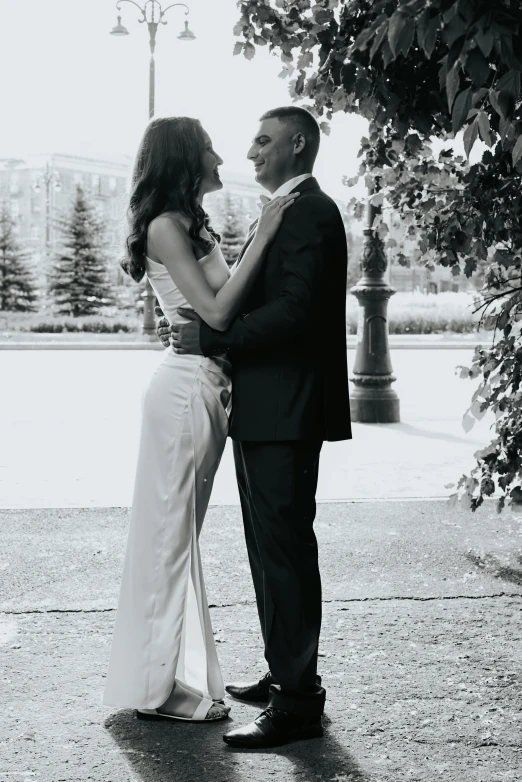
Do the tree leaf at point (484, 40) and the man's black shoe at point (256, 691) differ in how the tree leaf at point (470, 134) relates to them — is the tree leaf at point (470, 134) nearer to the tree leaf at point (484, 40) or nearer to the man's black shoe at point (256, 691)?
the tree leaf at point (484, 40)

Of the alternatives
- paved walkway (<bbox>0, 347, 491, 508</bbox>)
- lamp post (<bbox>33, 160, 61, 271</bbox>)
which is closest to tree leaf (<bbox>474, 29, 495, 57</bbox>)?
paved walkway (<bbox>0, 347, 491, 508</bbox>)

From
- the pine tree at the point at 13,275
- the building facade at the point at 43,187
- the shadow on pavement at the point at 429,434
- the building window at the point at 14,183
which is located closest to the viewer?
the shadow on pavement at the point at 429,434

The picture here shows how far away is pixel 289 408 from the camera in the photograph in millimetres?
3367

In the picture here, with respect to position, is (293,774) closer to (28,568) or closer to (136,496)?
(136,496)

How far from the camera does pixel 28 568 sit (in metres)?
5.52

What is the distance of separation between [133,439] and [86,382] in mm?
6925

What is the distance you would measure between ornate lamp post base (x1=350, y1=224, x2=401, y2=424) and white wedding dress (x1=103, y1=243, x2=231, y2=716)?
7914 millimetres

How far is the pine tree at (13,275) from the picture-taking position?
4566 centimetres

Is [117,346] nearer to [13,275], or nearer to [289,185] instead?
[13,275]

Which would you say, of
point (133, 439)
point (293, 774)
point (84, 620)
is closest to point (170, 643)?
point (293, 774)

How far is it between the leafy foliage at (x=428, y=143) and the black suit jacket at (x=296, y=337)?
0.56 meters

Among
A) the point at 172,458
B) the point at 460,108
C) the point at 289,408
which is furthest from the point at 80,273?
the point at 460,108

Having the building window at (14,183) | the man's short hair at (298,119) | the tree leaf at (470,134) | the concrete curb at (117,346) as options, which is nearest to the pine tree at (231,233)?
the concrete curb at (117,346)

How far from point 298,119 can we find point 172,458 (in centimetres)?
124
